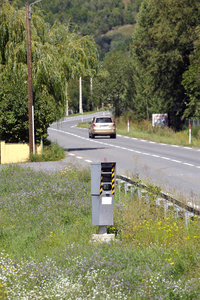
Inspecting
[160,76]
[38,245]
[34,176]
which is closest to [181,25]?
[160,76]

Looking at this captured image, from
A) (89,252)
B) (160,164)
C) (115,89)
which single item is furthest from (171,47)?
(89,252)

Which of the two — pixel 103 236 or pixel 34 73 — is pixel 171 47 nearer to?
pixel 34 73

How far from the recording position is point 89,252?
704 centimetres

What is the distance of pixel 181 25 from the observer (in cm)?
4075

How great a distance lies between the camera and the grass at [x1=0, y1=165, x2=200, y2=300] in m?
5.74

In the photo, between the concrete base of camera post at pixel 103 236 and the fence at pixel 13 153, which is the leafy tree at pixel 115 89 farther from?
the concrete base of camera post at pixel 103 236

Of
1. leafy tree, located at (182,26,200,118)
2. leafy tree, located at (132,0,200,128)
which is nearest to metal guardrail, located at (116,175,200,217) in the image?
leafy tree, located at (182,26,200,118)

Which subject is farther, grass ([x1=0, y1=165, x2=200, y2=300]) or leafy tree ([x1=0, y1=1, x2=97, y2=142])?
leafy tree ([x1=0, y1=1, x2=97, y2=142])

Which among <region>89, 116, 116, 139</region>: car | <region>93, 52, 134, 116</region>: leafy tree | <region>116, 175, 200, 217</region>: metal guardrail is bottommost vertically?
<region>89, 116, 116, 139</region>: car

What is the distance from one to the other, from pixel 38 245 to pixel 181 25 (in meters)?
34.8

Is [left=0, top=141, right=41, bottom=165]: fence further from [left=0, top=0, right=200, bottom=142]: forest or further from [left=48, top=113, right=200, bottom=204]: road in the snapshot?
[left=48, top=113, right=200, bottom=204]: road

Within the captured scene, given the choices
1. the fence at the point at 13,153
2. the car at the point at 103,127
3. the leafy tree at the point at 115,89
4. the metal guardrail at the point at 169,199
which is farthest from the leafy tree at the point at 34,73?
the leafy tree at the point at 115,89

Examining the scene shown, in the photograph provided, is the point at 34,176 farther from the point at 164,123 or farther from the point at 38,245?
the point at 164,123

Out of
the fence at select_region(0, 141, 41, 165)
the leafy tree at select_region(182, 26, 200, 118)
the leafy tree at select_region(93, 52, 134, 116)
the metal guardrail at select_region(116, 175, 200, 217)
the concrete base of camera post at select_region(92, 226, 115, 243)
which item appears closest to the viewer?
the concrete base of camera post at select_region(92, 226, 115, 243)
